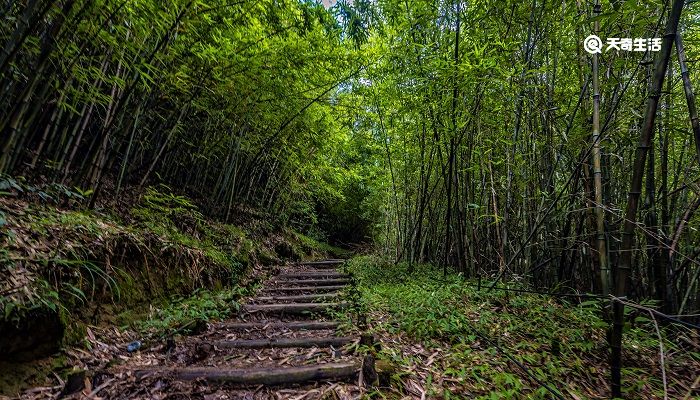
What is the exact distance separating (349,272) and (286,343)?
10.4 ft

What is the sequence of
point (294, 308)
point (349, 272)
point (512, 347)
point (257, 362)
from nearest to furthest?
point (257, 362) → point (512, 347) → point (294, 308) → point (349, 272)

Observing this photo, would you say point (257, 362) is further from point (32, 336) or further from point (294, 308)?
point (32, 336)

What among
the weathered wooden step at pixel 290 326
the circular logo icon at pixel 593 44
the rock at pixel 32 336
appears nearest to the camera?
the rock at pixel 32 336

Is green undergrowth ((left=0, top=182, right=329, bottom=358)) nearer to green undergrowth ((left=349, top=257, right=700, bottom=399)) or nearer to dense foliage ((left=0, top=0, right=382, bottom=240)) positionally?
dense foliage ((left=0, top=0, right=382, bottom=240))

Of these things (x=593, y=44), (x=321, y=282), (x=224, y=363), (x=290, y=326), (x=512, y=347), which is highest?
(x=593, y=44)

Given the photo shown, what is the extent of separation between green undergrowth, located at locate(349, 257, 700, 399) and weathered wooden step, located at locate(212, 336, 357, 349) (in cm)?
44

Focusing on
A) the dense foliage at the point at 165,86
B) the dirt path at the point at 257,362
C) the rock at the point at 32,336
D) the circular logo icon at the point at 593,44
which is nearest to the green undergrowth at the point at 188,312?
the dirt path at the point at 257,362

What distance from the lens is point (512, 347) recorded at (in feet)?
8.31

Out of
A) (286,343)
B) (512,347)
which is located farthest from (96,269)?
(512,347)

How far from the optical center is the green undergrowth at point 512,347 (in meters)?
2.04

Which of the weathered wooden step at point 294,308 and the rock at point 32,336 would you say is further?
the weathered wooden step at point 294,308

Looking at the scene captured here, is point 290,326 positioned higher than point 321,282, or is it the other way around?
point 321,282

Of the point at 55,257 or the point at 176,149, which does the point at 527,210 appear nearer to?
the point at 55,257

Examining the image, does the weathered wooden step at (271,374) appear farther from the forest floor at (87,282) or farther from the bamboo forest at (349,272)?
the forest floor at (87,282)
